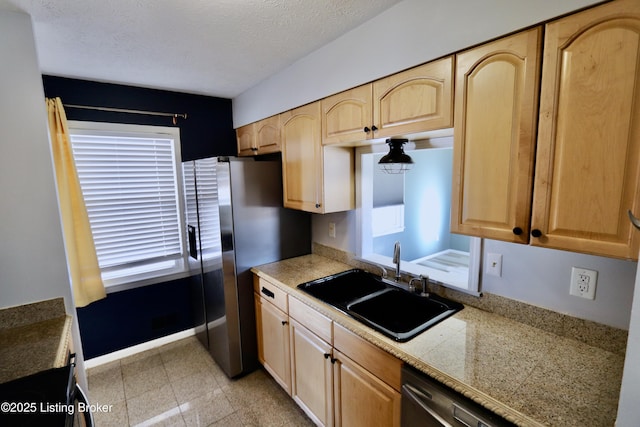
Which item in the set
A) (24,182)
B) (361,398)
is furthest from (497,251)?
(24,182)

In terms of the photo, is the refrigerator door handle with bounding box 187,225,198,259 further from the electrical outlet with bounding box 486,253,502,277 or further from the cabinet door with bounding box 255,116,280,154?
the electrical outlet with bounding box 486,253,502,277

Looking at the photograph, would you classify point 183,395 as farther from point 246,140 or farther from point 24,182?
point 246,140

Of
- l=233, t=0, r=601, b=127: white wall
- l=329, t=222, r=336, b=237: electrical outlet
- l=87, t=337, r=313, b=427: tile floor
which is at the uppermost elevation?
l=233, t=0, r=601, b=127: white wall

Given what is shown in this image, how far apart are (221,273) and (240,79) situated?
5.18 ft

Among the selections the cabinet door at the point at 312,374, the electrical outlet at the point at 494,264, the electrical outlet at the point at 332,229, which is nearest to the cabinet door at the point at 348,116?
the electrical outlet at the point at 332,229

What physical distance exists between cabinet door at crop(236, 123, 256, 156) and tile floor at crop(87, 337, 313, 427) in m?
1.94

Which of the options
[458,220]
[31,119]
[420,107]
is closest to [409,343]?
[458,220]

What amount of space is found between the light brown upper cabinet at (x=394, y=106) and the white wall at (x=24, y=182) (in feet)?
4.95

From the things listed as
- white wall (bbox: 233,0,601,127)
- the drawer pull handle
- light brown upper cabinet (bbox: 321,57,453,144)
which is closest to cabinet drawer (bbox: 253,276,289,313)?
the drawer pull handle

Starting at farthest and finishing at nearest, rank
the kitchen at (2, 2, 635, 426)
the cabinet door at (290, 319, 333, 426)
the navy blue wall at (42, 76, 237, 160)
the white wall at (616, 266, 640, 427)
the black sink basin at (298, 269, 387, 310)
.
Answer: the navy blue wall at (42, 76, 237, 160)
the black sink basin at (298, 269, 387, 310)
the cabinet door at (290, 319, 333, 426)
the kitchen at (2, 2, 635, 426)
the white wall at (616, 266, 640, 427)

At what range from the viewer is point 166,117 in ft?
9.07

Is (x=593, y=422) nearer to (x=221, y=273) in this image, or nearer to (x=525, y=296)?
(x=525, y=296)

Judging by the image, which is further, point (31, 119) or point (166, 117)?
point (166, 117)

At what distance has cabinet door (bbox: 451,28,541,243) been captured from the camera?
1.06 meters
